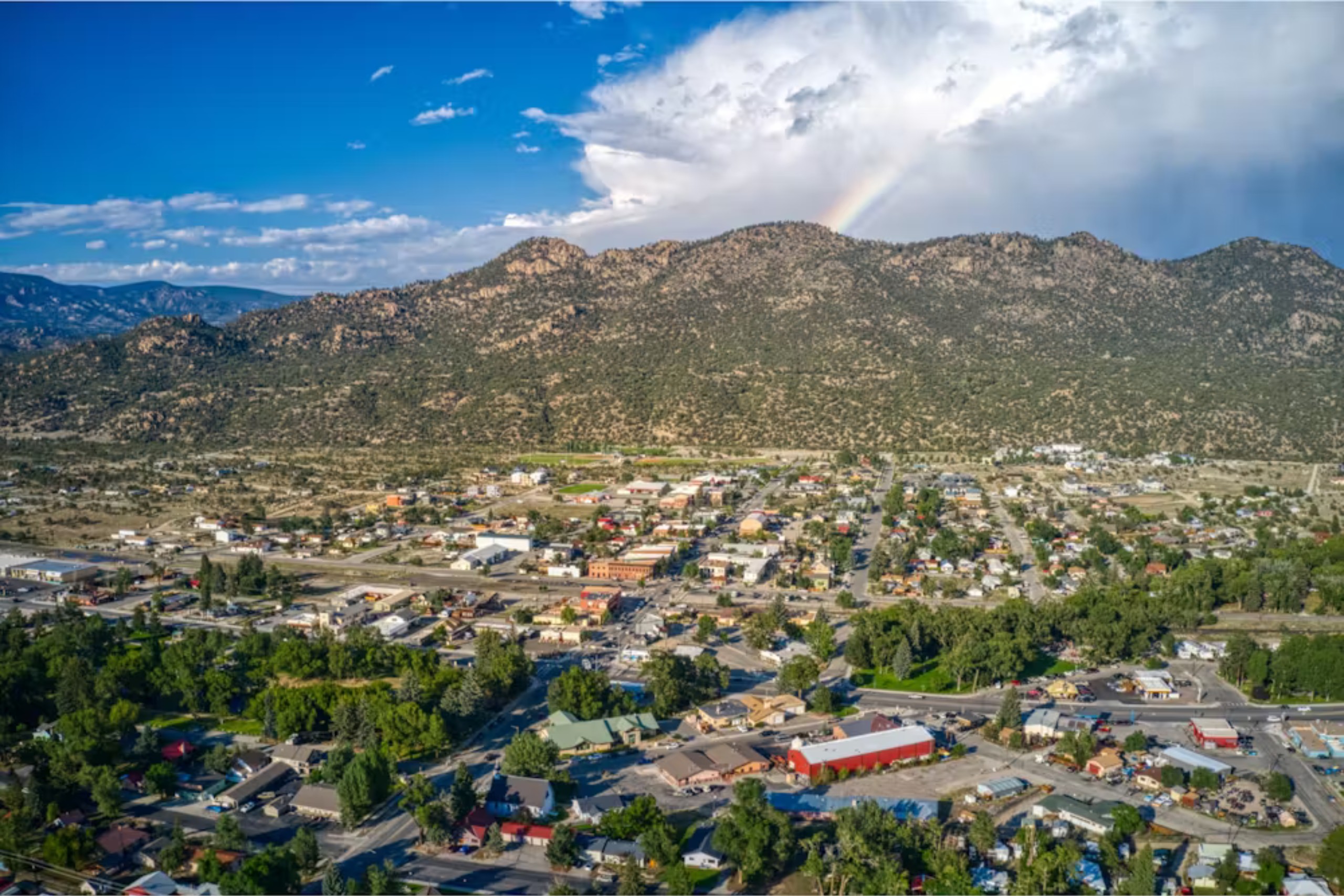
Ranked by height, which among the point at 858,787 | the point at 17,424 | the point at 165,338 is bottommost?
the point at 858,787

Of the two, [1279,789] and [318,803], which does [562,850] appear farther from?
[1279,789]

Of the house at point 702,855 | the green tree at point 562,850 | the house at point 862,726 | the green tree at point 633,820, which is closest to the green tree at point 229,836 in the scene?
the green tree at point 562,850

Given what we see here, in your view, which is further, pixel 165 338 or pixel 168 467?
pixel 165 338

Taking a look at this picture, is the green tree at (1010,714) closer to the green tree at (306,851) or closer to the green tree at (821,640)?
the green tree at (821,640)

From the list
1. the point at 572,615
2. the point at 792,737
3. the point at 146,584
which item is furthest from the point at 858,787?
the point at 146,584

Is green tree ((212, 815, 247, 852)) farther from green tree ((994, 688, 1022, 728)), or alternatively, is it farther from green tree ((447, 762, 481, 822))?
green tree ((994, 688, 1022, 728))

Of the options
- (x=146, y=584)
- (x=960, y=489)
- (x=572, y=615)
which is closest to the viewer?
(x=572, y=615)

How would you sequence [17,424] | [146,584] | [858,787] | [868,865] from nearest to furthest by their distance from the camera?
[868,865]
[858,787]
[146,584]
[17,424]

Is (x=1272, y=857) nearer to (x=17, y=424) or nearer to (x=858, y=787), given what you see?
(x=858, y=787)

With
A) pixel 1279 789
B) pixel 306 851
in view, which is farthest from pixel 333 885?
pixel 1279 789
